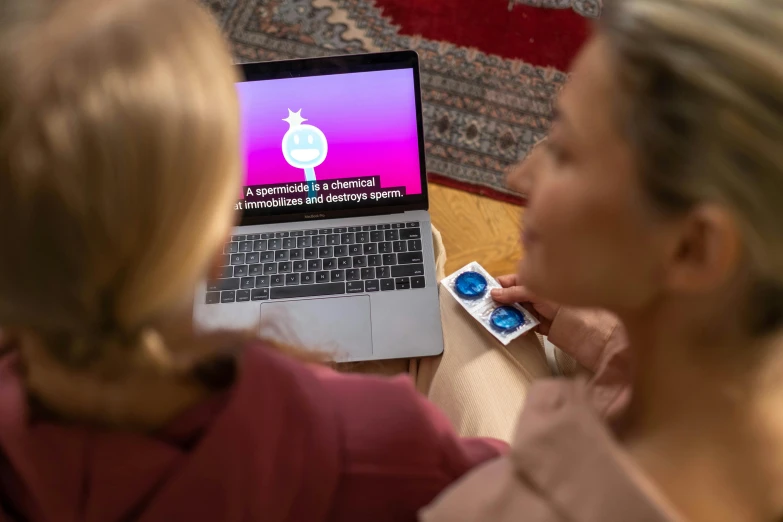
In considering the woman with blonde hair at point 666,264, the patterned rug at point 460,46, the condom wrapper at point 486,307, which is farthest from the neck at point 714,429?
the patterned rug at point 460,46

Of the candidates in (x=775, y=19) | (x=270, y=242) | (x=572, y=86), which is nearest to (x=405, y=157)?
(x=270, y=242)

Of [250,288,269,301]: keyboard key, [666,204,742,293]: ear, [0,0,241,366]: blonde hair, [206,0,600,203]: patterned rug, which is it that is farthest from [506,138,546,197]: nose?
[206,0,600,203]: patterned rug

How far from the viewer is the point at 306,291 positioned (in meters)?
0.84

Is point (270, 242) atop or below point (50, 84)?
below

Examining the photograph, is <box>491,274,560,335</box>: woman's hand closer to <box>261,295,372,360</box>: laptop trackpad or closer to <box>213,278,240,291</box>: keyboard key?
<box>261,295,372,360</box>: laptop trackpad

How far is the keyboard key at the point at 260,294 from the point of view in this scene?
85cm

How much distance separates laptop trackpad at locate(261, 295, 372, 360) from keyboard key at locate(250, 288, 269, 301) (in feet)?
0.03

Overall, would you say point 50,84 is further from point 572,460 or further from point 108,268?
point 572,460

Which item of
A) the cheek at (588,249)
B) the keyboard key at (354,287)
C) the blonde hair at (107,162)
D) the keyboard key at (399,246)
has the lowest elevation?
the keyboard key at (354,287)

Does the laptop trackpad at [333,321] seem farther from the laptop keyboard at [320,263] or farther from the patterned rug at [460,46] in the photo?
the patterned rug at [460,46]

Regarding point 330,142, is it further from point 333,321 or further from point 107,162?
point 107,162

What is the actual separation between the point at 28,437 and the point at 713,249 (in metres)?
0.46

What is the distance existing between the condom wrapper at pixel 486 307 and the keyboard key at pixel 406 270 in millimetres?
36

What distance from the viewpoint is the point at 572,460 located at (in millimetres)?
459
